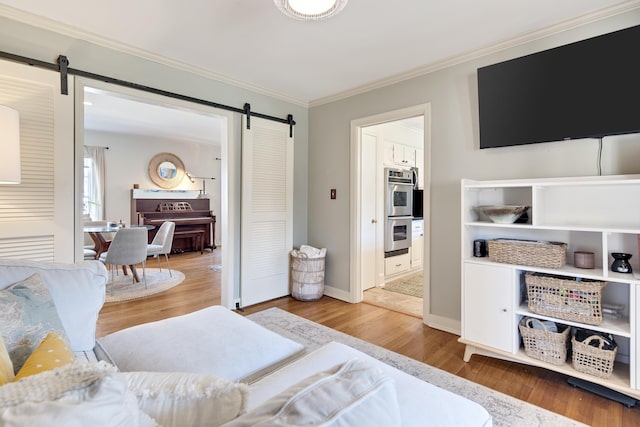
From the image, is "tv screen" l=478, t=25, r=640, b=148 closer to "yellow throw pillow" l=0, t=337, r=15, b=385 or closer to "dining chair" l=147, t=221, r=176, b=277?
"yellow throw pillow" l=0, t=337, r=15, b=385

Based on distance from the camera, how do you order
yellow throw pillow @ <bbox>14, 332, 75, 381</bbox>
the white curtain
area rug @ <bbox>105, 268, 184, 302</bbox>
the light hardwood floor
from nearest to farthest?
1. yellow throw pillow @ <bbox>14, 332, 75, 381</bbox>
2. the light hardwood floor
3. area rug @ <bbox>105, 268, 184, 302</bbox>
4. the white curtain

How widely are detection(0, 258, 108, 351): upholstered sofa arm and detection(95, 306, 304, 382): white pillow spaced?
12cm

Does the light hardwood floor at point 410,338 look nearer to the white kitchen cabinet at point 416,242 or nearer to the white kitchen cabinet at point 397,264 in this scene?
the white kitchen cabinet at point 397,264

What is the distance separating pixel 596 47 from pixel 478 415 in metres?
2.31

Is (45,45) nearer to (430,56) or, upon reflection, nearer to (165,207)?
(430,56)

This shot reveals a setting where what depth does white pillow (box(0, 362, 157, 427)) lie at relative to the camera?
413mm

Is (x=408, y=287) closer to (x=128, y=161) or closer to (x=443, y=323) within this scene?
(x=443, y=323)

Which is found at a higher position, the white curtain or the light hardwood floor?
the white curtain

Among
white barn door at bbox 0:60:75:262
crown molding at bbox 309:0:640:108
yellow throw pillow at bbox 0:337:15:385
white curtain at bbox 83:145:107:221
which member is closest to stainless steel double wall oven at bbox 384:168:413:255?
crown molding at bbox 309:0:640:108

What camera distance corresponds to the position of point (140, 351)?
4.37ft

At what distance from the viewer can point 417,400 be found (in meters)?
0.94

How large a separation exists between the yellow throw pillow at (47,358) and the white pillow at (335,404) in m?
0.56

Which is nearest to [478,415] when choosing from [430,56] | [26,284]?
[26,284]

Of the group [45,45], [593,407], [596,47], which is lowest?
[593,407]
